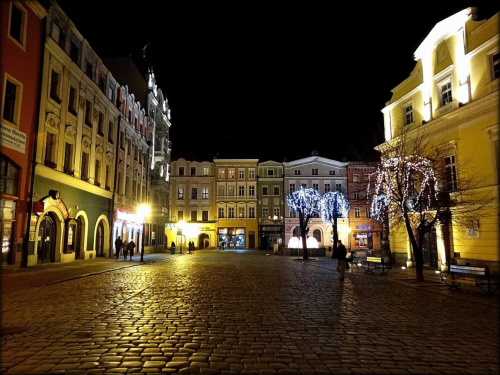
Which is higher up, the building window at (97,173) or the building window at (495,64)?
the building window at (495,64)

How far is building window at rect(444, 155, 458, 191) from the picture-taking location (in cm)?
2070

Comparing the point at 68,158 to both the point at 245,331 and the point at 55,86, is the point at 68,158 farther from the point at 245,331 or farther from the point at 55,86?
the point at 245,331

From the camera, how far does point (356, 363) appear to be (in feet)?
17.3

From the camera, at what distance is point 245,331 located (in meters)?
7.04

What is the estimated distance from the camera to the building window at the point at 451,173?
815 inches

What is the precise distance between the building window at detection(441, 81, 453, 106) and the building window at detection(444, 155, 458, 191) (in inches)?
131

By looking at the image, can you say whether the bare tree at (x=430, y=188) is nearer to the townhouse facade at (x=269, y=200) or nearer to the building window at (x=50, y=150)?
the building window at (x=50, y=150)

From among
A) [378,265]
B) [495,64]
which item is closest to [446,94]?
[495,64]

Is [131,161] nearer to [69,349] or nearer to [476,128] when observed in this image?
[476,128]

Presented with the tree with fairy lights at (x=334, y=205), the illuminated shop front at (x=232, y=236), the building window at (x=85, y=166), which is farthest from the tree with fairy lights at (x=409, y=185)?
the illuminated shop front at (x=232, y=236)

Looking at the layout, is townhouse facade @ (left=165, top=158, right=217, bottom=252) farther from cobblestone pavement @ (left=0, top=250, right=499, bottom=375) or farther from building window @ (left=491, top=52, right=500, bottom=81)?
cobblestone pavement @ (left=0, top=250, right=499, bottom=375)

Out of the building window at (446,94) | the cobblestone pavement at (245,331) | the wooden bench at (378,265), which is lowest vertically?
the cobblestone pavement at (245,331)

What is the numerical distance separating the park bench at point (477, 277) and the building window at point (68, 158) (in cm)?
2223

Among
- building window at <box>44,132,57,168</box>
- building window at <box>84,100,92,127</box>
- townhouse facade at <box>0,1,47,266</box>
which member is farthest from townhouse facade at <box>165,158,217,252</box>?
townhouse facade at <box>0,1,47,266</box>
